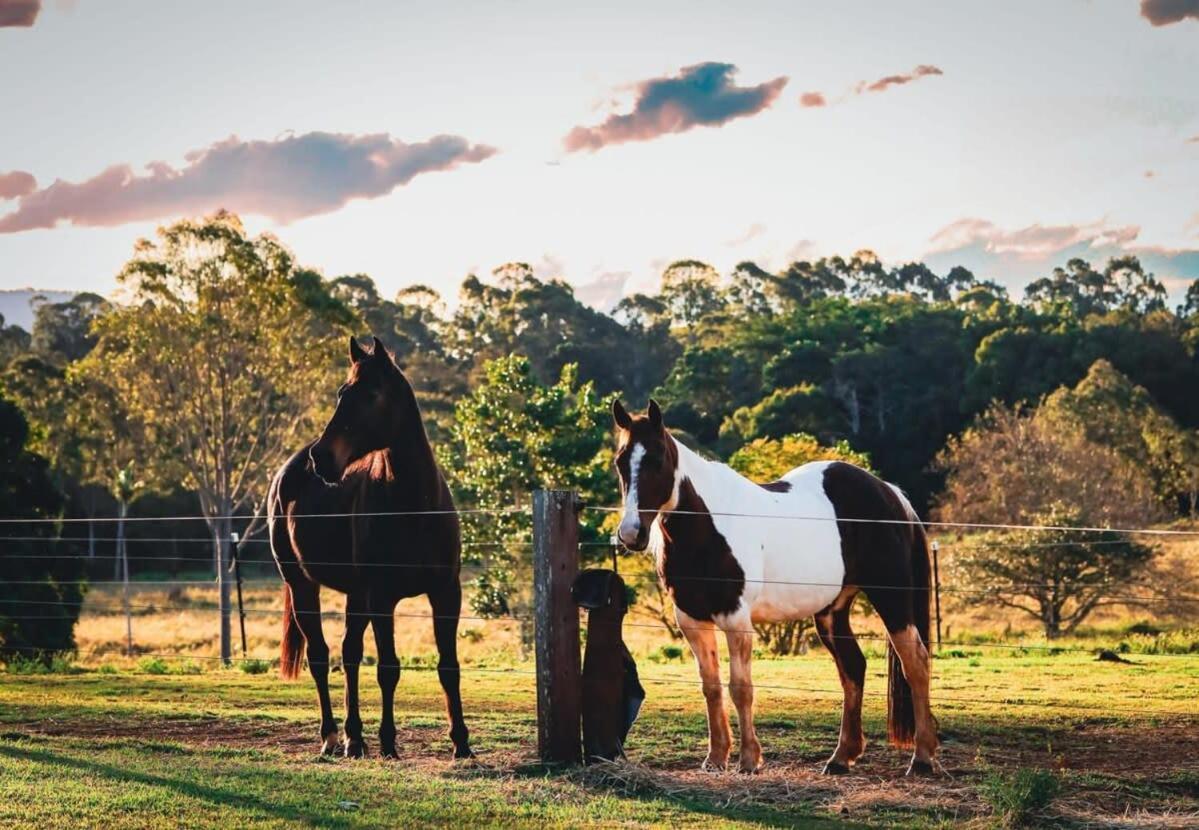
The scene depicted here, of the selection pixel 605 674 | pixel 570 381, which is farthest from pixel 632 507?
pixel 570 381

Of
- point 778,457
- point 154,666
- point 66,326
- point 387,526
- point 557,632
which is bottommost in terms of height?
point 154,666

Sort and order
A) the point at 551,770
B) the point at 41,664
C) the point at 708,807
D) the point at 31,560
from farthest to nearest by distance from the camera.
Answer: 1. the point at 31,560
2. the point at 41,664
3. the point at 551,770
4. the point at 708,807

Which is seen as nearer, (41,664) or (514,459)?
(41,664)

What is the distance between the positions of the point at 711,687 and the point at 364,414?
292cm

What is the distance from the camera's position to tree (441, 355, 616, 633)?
30234mm

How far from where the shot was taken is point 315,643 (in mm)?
9641

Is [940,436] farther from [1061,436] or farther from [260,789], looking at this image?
[260,789]

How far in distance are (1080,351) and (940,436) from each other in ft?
23.2

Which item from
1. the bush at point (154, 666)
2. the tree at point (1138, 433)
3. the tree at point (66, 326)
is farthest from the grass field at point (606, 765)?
the tree at point (66, 326)

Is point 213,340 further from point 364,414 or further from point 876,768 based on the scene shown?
point 876,768

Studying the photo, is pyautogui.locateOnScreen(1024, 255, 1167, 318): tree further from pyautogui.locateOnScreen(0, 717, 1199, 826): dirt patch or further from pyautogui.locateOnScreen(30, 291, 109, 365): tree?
pyautogui.locateOnScreen(0, 717, 1199, 826): dirt patch

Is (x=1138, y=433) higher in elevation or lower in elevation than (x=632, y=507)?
higher

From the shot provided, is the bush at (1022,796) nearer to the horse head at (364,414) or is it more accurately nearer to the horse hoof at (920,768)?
the horse hoof at (920,768)

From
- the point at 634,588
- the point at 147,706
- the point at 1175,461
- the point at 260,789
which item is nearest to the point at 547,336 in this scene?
the point at 1175,461
